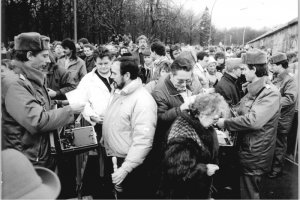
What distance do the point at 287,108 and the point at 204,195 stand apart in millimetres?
3157

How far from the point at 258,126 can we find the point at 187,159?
1.21m

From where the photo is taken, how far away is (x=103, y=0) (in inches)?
201

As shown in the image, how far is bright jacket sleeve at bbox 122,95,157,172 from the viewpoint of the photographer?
9.06 feet

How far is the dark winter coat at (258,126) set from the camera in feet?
10.8

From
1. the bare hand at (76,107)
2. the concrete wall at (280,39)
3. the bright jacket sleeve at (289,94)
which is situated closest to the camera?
the bare hand at (76,107)

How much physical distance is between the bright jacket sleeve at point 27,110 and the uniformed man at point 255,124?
71.3 inches

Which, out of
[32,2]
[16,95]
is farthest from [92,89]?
[32,2]

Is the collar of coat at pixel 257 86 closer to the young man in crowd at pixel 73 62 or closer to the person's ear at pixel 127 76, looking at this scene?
the person's ear at pixel 127 76

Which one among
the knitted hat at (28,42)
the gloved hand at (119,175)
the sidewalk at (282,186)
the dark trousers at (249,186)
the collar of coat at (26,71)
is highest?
the knitted hat at (28,42)

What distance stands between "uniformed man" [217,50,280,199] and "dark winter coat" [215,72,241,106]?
3.33 feet

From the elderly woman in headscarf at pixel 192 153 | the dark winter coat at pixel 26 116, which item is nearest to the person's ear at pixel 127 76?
the dark winter coat at pixel 26 116

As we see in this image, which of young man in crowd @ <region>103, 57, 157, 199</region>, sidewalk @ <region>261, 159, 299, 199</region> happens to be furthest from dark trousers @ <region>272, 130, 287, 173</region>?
young man in crowd @ <region>103, 57, 157, 199</region>

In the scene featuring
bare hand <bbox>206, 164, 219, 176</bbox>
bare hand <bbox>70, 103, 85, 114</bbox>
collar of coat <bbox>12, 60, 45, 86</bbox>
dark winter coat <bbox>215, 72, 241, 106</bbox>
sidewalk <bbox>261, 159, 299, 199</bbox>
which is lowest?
sidewalk <bbox>261, 159, 299, 199</bbox>

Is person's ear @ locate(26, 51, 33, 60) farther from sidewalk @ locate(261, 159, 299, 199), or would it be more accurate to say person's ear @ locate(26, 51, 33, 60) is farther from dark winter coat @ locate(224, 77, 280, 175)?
sidewalk @ locate(261, 159, 299, 199)
